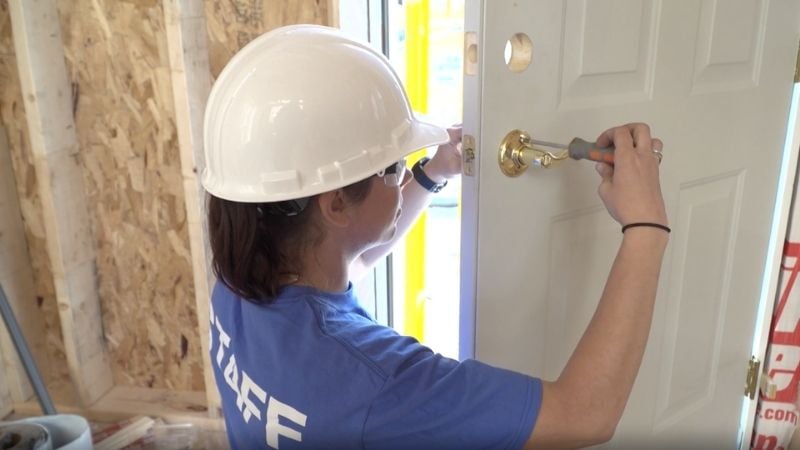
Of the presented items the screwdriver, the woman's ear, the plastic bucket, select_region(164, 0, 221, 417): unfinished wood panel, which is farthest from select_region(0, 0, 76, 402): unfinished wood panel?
the screwdriver

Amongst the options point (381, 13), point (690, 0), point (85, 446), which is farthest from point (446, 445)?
point (85, 446)

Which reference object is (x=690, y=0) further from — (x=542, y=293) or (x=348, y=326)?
(x=348, y=326)

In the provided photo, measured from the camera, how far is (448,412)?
698 mm

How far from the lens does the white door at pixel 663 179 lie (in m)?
0.92

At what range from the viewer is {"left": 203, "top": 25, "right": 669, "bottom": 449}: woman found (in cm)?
71

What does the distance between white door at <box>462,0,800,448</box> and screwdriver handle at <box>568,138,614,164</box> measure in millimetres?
85

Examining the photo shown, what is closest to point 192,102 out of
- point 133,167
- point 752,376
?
point 133,167

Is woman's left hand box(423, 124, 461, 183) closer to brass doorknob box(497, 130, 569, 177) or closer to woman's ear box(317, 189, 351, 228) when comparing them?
brass doorknob box(497, 130, 569, 177)

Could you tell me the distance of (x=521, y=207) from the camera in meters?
0.97

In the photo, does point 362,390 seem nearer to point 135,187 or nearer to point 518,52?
point 518,52

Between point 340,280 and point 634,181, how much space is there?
0.42 meters

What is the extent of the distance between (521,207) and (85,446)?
1.41 metres

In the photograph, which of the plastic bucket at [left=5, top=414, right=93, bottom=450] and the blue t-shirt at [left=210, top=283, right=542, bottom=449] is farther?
the plastic bucket at [left=5, top=414, right=93, bottom=450]

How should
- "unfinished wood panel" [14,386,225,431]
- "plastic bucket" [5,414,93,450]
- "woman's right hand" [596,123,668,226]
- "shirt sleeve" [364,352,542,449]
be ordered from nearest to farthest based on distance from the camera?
1. "shirt sleeve" [364,352,542,449]
2. "woman's right hand" [596,123,668,226]
3. "plastic bucket" [5,414,93,450]
4. "unfinished wood panel" [14,386,225,431]
